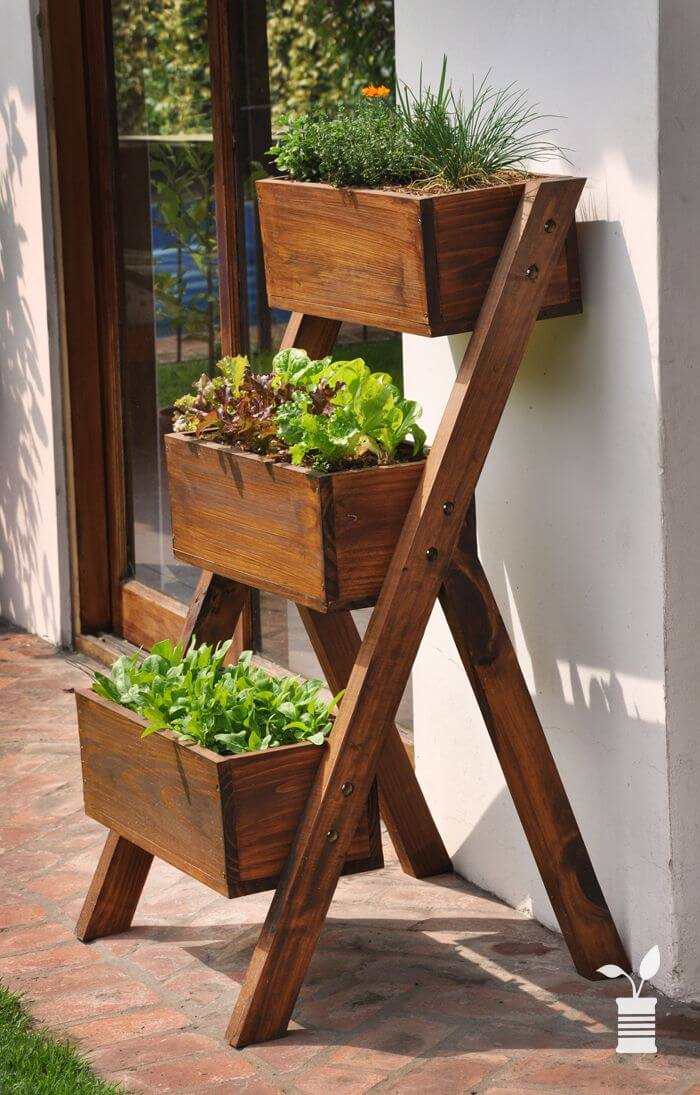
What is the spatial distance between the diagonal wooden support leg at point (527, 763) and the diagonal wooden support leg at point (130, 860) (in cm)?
63

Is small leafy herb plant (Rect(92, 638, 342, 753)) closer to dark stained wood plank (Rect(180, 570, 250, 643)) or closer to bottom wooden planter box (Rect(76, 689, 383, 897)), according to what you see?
bottom wooden planter box (Rect(76, 689, 383, 897))

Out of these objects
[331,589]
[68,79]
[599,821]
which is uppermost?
[68,79]

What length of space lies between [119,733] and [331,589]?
2.17 feet

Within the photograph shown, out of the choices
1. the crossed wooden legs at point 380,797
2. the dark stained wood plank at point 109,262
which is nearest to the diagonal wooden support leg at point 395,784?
the crossed wooden legs at point 380,797

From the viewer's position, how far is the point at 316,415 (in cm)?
283

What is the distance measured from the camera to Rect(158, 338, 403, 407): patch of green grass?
3.99 m

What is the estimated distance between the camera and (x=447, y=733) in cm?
363

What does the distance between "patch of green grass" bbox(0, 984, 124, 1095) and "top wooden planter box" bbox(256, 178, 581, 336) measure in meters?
1.47

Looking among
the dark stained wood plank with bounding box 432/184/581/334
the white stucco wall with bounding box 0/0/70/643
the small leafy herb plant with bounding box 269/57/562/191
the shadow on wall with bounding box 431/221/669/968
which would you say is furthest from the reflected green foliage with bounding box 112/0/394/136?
the dark stained wood plank with bounding box 432/184/581/334

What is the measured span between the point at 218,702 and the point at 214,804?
0.23 metres

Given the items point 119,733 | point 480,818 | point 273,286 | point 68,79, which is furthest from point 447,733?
point 68,79

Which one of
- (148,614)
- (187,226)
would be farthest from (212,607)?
(148,614)

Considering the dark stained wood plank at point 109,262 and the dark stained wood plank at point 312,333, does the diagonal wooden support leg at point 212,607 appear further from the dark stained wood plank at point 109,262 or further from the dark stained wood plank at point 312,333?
the dark stained wood plank at point 109,262

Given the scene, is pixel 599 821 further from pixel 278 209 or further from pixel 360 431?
pixel 278 209
